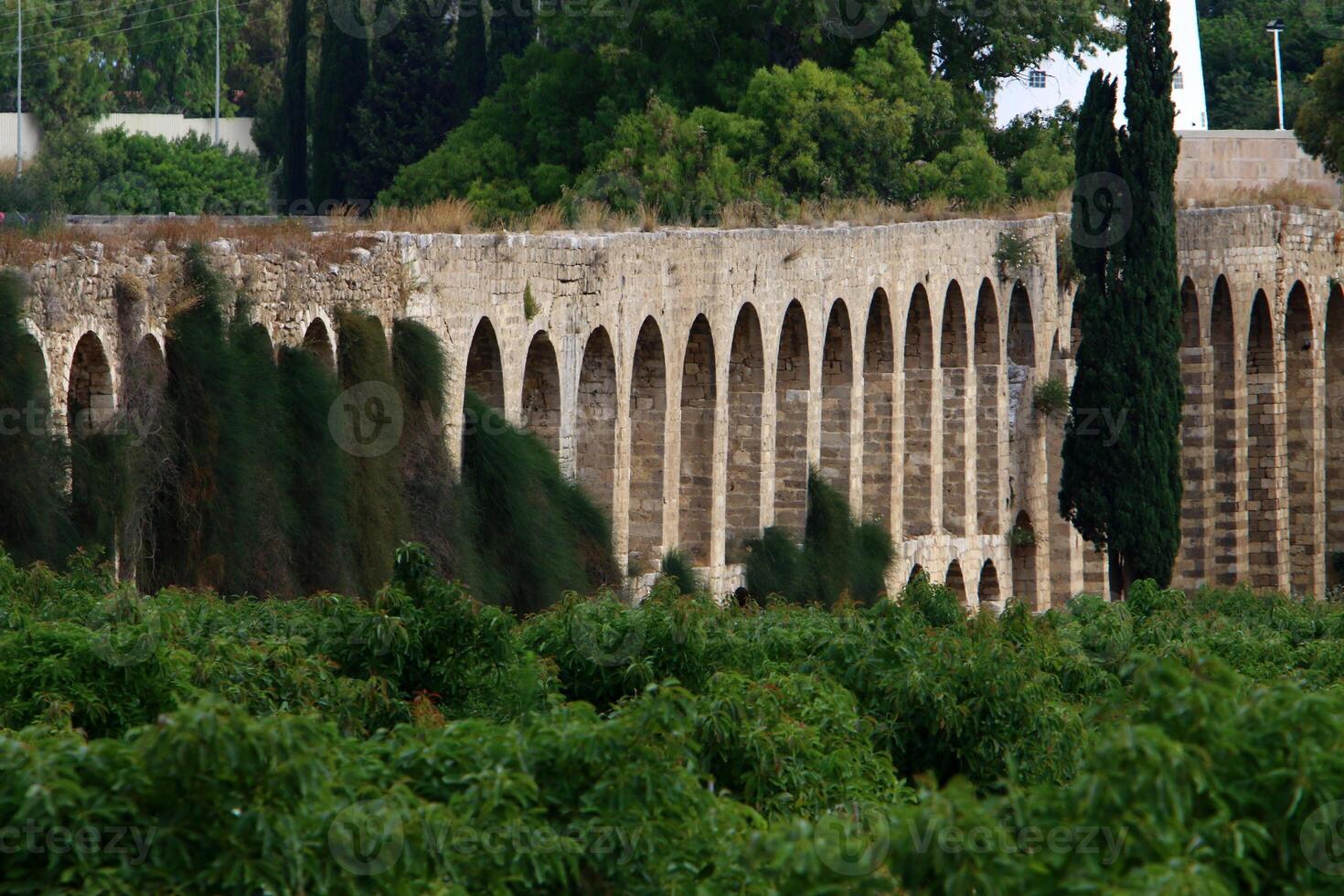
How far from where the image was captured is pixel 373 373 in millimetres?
18547

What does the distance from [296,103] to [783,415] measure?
1973 cm

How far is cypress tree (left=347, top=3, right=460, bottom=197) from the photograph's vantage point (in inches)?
1756

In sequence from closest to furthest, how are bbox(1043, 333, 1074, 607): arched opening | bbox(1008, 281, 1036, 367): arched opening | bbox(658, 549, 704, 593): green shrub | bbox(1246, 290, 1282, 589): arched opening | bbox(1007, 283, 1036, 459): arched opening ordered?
bbox(658, 549, 704, 593): green shrub → bbox(1008, 281, 1036, 367): arched opening → bbox(1007, 283, 1036, 459): arched opening → bbox(1043, 333, 1074, 607): arched opening → bbox(1246, 290, 1282, 589): arched opening

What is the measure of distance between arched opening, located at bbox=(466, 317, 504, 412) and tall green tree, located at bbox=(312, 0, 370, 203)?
23649 millimetres

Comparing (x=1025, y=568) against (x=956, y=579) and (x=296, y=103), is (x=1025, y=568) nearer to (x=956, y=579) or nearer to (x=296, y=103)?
(x=956, y=579)

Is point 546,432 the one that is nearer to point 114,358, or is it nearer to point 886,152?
point 114,358

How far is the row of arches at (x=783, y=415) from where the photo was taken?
74.6 ft

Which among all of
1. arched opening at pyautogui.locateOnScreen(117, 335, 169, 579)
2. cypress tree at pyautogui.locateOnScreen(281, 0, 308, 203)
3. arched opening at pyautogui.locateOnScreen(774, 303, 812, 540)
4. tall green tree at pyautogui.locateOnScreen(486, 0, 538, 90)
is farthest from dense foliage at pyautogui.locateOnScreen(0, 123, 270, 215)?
arched opening at pyautogui.locateOnScreen(117, 335, 169, 579)

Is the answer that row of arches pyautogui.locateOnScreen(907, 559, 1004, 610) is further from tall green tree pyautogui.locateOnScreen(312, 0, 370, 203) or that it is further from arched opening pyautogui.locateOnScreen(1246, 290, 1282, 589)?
tall green tree pyautogui.locateOnScreen(312, 0, 370, 203)

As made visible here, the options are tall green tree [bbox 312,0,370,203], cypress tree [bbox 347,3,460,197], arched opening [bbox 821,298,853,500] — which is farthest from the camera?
cypress tree [bbox 347,3,460,197]

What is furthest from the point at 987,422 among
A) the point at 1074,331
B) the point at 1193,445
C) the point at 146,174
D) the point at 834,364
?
the point at 146,174

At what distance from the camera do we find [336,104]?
145ft

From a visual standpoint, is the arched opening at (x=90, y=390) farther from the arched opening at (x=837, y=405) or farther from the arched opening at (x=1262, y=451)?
the arched opening at (x=1262, y=451)

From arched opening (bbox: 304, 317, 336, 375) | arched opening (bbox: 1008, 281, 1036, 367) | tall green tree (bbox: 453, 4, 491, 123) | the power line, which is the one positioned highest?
the power line
